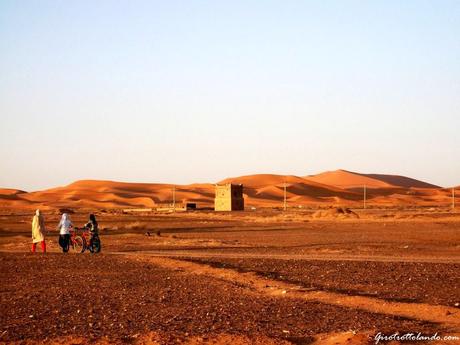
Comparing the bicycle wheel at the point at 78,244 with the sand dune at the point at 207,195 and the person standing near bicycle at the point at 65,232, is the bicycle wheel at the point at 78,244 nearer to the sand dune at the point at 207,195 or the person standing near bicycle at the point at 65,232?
the person standing near bicycle at the point at 65,232

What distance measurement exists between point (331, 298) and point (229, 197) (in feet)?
216

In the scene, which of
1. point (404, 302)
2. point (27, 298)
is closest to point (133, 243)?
point (27, 298)

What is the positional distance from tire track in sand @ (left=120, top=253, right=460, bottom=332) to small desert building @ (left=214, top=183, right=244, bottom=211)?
59.6 m

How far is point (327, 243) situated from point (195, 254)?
31.2 ft

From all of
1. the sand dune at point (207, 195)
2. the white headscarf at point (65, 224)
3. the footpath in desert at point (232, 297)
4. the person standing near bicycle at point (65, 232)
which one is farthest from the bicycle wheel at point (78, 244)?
the sand dune at point (207, 195)

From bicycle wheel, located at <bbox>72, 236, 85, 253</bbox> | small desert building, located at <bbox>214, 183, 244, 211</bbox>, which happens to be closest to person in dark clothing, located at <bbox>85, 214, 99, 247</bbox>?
bicycle wheel, located at <bbox>72, 236, 85, 253</bbox>

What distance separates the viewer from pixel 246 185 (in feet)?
580

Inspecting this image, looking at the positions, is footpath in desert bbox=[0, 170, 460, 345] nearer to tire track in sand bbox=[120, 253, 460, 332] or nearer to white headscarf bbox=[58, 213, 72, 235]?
Result: tire track in sand bbox=[120, 253, 460, 332]

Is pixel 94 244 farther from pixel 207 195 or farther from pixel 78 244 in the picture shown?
pixel 207 195

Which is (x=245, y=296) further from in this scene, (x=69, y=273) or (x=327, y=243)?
(x=327, y=243)

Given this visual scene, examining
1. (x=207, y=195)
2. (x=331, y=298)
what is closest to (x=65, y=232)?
(x=331, y=298)

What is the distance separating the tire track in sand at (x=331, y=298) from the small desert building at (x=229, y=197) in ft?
195

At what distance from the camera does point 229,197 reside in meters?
79.5

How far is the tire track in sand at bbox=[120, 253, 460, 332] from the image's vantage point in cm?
1148
